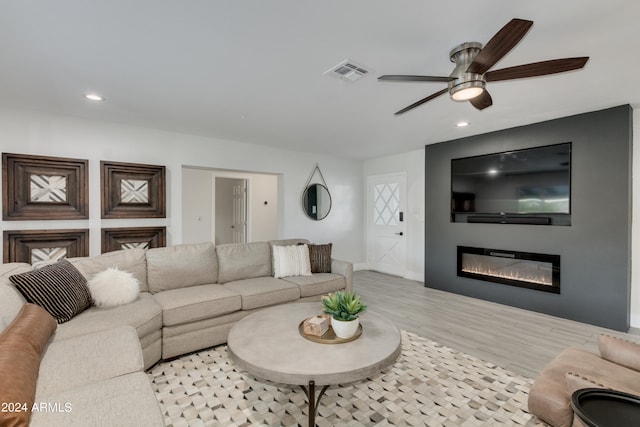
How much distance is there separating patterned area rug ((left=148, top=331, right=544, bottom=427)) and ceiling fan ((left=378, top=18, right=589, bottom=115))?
6.97 feet

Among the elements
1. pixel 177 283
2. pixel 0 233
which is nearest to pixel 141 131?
pixel 0 233

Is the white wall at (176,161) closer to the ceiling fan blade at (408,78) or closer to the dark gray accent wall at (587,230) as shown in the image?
the dark gray accent wall at (587,230)

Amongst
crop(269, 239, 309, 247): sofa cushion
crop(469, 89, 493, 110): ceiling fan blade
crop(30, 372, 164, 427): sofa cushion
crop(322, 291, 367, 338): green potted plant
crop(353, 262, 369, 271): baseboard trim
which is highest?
crop(469, 89, 493, 110): ceiling fan blade

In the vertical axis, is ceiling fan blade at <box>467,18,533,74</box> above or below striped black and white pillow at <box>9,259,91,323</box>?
above

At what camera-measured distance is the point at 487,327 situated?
10.9ft

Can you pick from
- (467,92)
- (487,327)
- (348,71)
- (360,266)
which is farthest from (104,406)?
(360,266)

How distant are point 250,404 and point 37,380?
1178mm

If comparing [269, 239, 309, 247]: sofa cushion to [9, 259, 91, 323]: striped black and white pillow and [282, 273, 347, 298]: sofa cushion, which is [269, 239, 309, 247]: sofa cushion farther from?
[9, 259, 91, 323]: striped black and white pillow

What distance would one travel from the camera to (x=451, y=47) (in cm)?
204

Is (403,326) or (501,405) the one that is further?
(403,326)

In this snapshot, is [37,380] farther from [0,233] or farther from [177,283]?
[0,233]

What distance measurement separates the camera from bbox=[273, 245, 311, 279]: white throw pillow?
3.71 meters

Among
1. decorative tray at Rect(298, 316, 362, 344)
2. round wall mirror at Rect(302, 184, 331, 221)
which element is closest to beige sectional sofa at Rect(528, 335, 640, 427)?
decorative tray at Rect(298, 316, 362, 344)

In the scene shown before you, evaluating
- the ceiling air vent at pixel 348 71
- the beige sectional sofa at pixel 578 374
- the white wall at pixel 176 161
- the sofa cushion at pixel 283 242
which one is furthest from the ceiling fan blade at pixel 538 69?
the white wall at pixel 176 161
